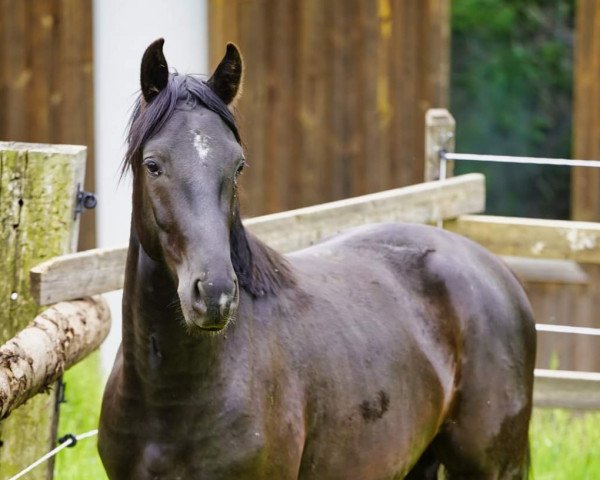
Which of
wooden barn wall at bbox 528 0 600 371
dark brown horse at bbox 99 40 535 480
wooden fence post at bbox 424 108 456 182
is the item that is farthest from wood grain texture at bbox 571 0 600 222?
dark brown horse at bbox 99 40 535 480

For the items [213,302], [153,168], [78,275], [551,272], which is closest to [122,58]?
[78,275]

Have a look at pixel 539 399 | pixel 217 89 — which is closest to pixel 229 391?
pixel 217 89

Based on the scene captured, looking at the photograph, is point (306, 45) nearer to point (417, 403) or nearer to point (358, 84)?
point (358, 84)

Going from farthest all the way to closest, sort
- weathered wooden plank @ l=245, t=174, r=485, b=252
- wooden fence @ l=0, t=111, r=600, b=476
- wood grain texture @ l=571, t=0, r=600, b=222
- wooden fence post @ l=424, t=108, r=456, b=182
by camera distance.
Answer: wood grain texture @ l=571, t=0, r=600, b=222
wooden fence post @ l=424, t=108, r=456, b=182
weathered wooden plank @ l=245, t=174, r=485, b=252
wooden fence @ l=0, t=111, r=600, b=476

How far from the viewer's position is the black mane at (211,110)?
3.19m

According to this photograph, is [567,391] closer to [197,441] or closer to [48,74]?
[197,441]

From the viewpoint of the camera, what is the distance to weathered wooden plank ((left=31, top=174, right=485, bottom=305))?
13.4 ft

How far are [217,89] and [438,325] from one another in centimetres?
125

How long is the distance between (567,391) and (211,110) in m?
2.80

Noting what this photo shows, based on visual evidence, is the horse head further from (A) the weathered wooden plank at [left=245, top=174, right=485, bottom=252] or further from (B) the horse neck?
(A) the weathered wooden plank at [left=245, top=174, right=485, bottom=252]

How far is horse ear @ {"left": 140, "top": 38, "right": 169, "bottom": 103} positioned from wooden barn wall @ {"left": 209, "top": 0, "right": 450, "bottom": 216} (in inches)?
194

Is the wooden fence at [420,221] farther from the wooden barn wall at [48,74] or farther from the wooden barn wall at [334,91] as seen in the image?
the wooden barn wall at [48,74]

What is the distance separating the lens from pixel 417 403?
3.91m

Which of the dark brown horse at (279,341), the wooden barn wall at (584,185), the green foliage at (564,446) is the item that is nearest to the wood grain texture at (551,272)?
the wooden barn wall at (584,185)
